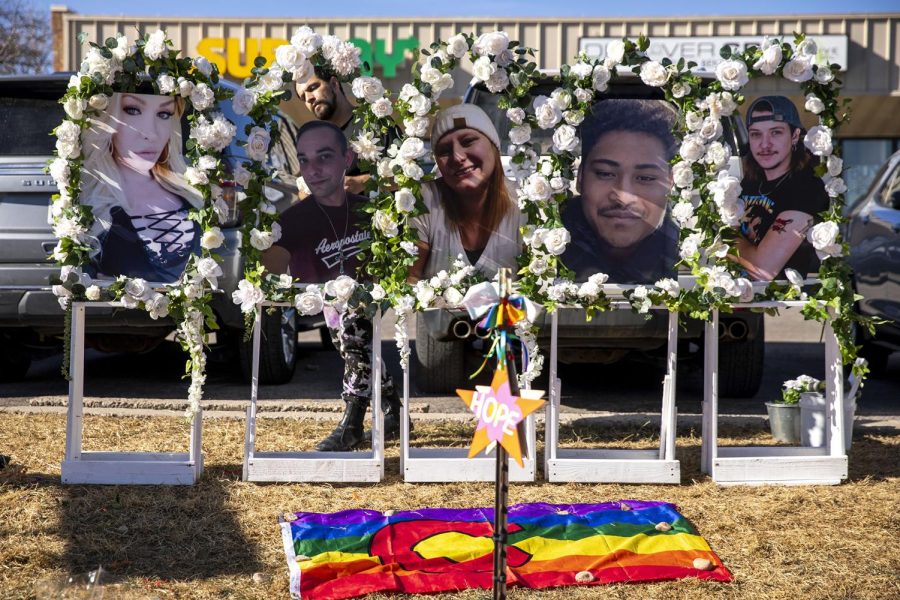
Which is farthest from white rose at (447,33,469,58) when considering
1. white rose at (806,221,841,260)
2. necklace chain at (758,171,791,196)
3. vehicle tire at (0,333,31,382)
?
vehicle tire at (0,333,31,382)

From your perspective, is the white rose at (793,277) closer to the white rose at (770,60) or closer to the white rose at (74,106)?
the white rose at (770,60)

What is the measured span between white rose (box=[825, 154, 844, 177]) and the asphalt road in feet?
7.54

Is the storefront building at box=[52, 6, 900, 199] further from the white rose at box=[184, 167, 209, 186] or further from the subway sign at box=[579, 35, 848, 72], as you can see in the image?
the white rose at box=[184, 167, 209, 186]

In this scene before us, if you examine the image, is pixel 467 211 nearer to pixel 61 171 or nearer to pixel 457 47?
pixel 457 47

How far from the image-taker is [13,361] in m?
8.45

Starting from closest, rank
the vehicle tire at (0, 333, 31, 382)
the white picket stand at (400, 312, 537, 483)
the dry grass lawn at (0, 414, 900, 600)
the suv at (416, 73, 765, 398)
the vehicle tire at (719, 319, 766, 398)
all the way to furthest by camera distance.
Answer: the dry grass lawn at (0, 414, 900, 600) < the white picket stand at (400, 312, 537, 483) < the suv at (416, 73, 765, 398) < the vehicle tire at (719, 319, 766, 398) < the vehicle tire at (0, 333, 31, 382)

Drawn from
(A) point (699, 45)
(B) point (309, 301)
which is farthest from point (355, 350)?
(A) point (699, 45)

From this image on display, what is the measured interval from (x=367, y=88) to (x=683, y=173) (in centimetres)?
170

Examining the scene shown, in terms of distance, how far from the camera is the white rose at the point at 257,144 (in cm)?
541

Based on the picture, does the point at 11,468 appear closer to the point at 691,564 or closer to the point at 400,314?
the point at 400,314

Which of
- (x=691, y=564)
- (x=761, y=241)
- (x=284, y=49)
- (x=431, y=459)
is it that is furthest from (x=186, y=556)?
(x=761, y=241)

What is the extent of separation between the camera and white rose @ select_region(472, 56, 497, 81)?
5.29 meters

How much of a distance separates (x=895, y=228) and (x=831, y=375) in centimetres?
273

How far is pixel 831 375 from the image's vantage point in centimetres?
575
